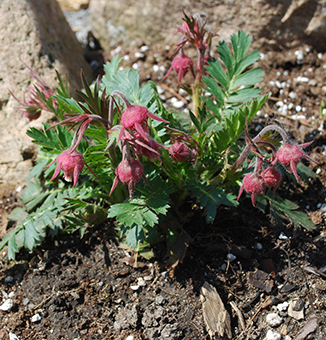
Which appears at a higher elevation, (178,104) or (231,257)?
(178,104)

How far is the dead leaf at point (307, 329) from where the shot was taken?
6.51 ft

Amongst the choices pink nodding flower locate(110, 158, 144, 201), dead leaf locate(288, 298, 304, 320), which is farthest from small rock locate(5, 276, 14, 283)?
dead leaf locate(288, 298, 304, 320)

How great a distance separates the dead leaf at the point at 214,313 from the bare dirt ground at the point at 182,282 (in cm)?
5

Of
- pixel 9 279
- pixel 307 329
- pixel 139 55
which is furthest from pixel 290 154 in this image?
pixel 139 55

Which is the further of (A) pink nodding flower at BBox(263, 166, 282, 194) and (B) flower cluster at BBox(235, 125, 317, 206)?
(A) pink nodding flower at BBox(263, 166, 282, 194)

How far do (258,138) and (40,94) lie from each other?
1.40 meters

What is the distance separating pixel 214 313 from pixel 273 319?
352 mm

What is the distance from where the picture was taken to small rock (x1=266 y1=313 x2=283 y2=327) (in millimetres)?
2088

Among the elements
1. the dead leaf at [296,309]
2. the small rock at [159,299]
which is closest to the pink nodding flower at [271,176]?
the dead leaf at [296,309]

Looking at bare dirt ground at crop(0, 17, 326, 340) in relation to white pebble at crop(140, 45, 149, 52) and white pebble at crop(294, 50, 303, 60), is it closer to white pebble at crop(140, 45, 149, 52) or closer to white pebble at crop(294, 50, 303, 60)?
white pebble at crop(294, 50, 303, 60)

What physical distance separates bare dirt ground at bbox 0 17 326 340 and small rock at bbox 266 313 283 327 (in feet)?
0.04

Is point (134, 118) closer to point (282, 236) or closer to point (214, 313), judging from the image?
point (214, 313)

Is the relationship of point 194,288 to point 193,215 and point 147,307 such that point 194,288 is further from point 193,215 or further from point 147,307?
point 193,215

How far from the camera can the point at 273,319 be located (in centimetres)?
211
